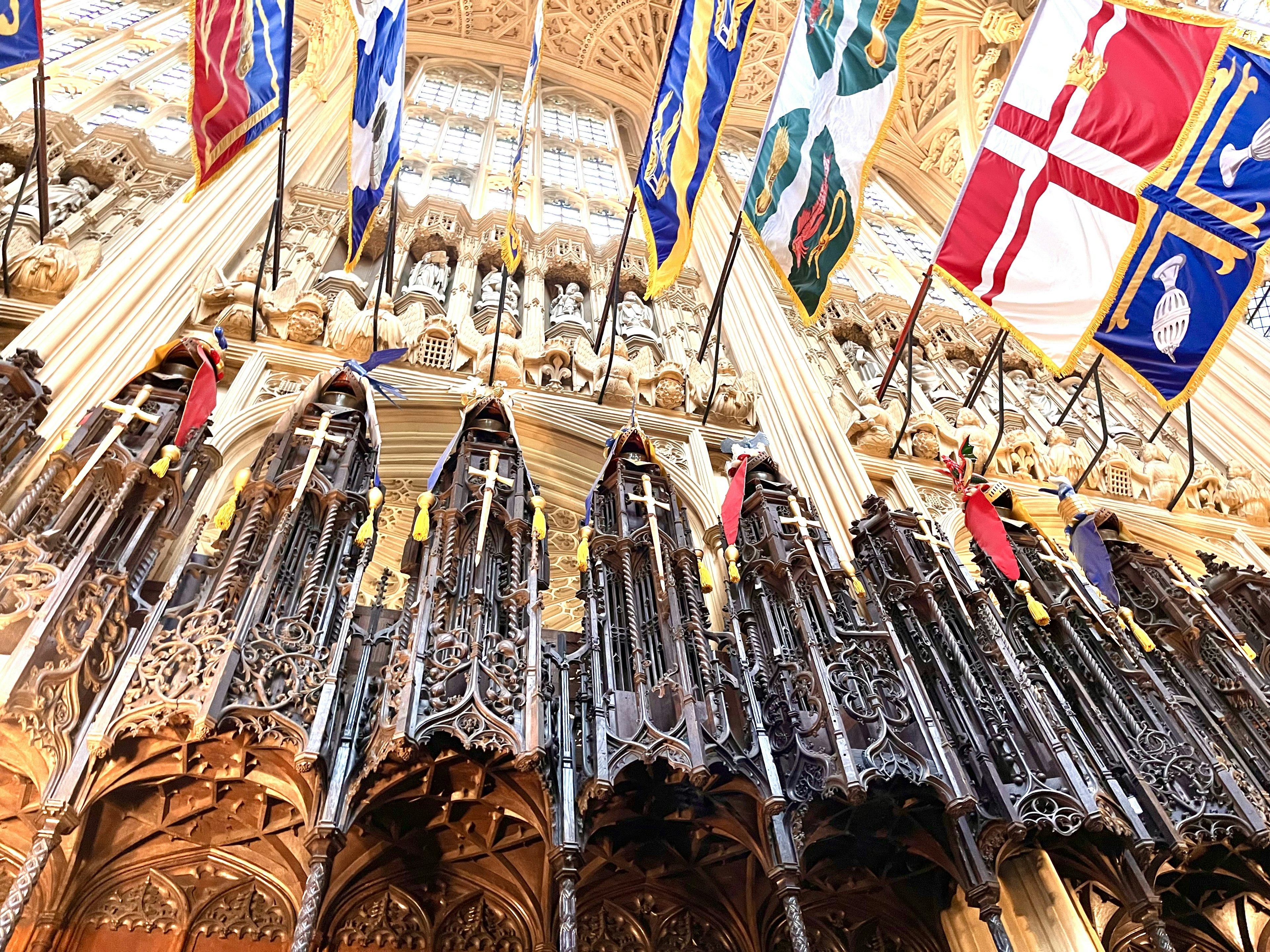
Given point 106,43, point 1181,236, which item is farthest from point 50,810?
point 106,43

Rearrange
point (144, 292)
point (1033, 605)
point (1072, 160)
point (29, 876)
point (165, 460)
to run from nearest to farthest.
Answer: point (29, 876) → point (165, 460) → point (1033, 605) → point (1072, 160) → point (144, 292)

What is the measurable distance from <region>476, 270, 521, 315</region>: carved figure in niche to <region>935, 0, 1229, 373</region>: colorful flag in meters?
5.81

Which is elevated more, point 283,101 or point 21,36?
point 21,36

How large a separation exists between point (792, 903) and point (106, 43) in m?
19.4

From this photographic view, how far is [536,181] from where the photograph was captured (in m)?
17.6

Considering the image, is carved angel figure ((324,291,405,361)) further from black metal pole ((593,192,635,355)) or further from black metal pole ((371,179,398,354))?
black metal pole ((593,192,635,355))

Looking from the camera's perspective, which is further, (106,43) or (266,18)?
(106,43)

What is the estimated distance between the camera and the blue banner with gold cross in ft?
25.4

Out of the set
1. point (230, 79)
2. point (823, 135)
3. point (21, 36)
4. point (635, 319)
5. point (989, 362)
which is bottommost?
point (635, 319)

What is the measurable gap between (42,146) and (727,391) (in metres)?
7.42

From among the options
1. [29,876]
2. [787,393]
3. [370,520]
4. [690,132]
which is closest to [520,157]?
[690,132]

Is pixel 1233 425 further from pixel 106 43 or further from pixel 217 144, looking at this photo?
pixel 106 43

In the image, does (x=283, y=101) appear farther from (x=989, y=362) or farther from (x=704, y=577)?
(x=989, y=362)

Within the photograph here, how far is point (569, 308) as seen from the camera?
12.8 m
